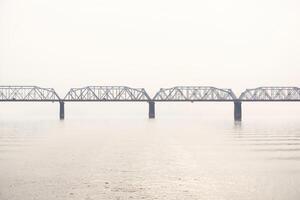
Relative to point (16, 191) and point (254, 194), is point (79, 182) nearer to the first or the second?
point (16, 191)

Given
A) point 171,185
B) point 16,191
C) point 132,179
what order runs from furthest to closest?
1. point 132,179
2. point 171,185
3. point 16,191

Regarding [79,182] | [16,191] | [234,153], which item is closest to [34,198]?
[16,191]

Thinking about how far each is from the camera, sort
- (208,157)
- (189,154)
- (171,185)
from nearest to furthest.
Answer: (171,185), (208,157), (189,154)

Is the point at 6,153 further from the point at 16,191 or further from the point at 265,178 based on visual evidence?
the point at 265,178

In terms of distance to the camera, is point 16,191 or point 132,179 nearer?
point 16,191

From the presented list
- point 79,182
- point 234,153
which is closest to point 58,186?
point 79,182

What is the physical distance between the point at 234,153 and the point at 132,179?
2300 cm

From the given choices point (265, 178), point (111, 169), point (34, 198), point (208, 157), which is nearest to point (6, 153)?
point (111, 169)

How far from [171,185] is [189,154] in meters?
21.3

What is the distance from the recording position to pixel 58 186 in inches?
1248

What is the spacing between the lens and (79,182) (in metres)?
33.2

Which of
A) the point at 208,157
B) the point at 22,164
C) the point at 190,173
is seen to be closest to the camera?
the point at 190,173

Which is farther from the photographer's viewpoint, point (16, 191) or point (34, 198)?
point (16, 191)

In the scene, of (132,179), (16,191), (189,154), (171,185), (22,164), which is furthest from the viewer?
(189,154)
